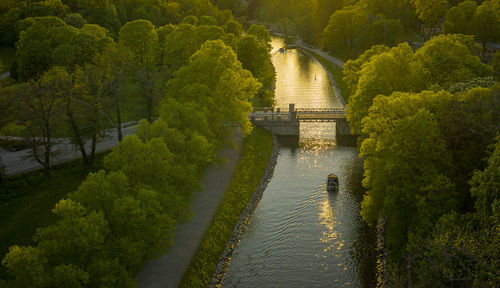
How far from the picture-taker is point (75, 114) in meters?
49.4

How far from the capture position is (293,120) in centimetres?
6938

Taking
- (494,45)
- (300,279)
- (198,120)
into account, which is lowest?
(300,279)

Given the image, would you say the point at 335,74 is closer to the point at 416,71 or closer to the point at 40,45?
the point at 416,71

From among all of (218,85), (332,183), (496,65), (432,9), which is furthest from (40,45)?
(432,9)

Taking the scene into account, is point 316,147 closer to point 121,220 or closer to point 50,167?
point 50,167

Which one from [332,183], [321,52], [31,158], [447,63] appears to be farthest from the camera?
[321,52]

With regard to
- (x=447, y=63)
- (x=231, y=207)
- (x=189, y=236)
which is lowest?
(x=189, y=236)

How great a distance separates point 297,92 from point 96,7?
4759 centimetres

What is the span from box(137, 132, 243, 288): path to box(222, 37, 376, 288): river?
12.1 ft

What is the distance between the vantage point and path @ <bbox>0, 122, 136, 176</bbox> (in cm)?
4945

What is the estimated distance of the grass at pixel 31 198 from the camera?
38000 mm

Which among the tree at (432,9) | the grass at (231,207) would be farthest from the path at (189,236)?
the tree at (432,9)

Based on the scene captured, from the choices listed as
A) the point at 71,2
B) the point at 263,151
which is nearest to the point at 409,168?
the point at 263,151

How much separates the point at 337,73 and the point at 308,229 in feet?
231
